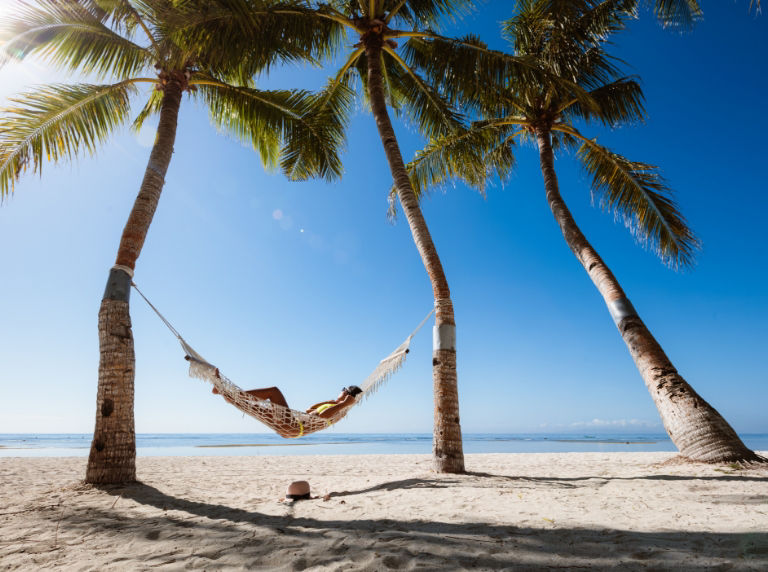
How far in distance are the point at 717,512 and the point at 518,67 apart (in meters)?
4.71

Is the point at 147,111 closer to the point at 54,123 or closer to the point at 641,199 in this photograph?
the point at 54,123

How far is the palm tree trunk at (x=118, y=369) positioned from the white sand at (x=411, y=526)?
206mm

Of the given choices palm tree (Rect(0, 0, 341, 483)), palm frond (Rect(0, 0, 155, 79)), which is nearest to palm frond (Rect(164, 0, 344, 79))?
palm tree (Rect(0, 0, 341, 483))

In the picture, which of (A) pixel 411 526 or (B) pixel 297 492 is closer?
(A) pixel 411 526

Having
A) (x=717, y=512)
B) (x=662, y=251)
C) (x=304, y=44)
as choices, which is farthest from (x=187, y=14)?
(x=662, y=251)

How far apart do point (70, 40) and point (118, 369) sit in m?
3.61

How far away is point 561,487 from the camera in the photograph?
3504 mm

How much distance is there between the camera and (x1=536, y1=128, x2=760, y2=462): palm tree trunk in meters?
4.06

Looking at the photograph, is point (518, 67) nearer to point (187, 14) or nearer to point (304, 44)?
point (304, 44)

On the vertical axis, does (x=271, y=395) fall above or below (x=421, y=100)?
below

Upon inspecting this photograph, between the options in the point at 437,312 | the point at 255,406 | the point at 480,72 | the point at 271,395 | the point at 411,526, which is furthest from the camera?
the point at 480,72

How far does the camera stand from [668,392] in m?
4.41

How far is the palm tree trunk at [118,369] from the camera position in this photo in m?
3.45

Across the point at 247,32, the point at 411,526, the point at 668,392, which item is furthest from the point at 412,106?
the point at 411,526
